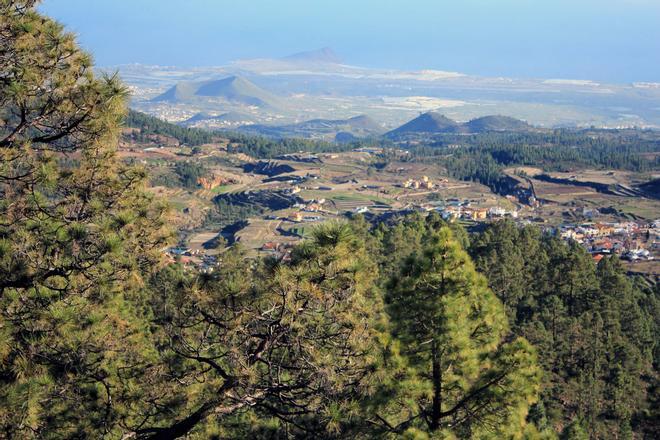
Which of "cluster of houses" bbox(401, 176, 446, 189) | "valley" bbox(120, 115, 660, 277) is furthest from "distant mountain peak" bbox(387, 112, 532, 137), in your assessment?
"cluster of houses" bbox(401, 176, 446, 189)

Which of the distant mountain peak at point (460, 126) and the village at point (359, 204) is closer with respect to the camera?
the village at point (359, 204)

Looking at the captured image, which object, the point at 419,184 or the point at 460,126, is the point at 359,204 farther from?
the point at 460,126

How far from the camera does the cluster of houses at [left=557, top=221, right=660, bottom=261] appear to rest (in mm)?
32188

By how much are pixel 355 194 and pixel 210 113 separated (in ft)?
285

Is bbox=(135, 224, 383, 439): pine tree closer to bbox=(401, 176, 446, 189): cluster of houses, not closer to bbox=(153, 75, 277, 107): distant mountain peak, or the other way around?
bbox=(401, 176, 446, 189): cluster of houses

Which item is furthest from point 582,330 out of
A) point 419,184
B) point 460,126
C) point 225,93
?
point 225,93

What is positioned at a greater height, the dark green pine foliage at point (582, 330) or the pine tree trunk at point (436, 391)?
the pine tree trunk at point (436, 391)

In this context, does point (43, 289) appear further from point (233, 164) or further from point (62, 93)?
point (233, 164)

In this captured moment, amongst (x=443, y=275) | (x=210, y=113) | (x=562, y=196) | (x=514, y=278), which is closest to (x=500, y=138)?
(x=562, y=196)

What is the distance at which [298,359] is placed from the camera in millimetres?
4414

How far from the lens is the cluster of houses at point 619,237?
32.2 metres

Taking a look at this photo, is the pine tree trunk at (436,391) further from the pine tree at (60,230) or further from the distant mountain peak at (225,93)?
the distant mountain peak at (225,93)

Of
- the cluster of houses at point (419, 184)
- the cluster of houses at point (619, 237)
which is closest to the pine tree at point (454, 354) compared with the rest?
the cluster of houses at point (619, 237)

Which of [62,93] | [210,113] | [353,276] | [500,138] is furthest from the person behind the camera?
[210,113]
